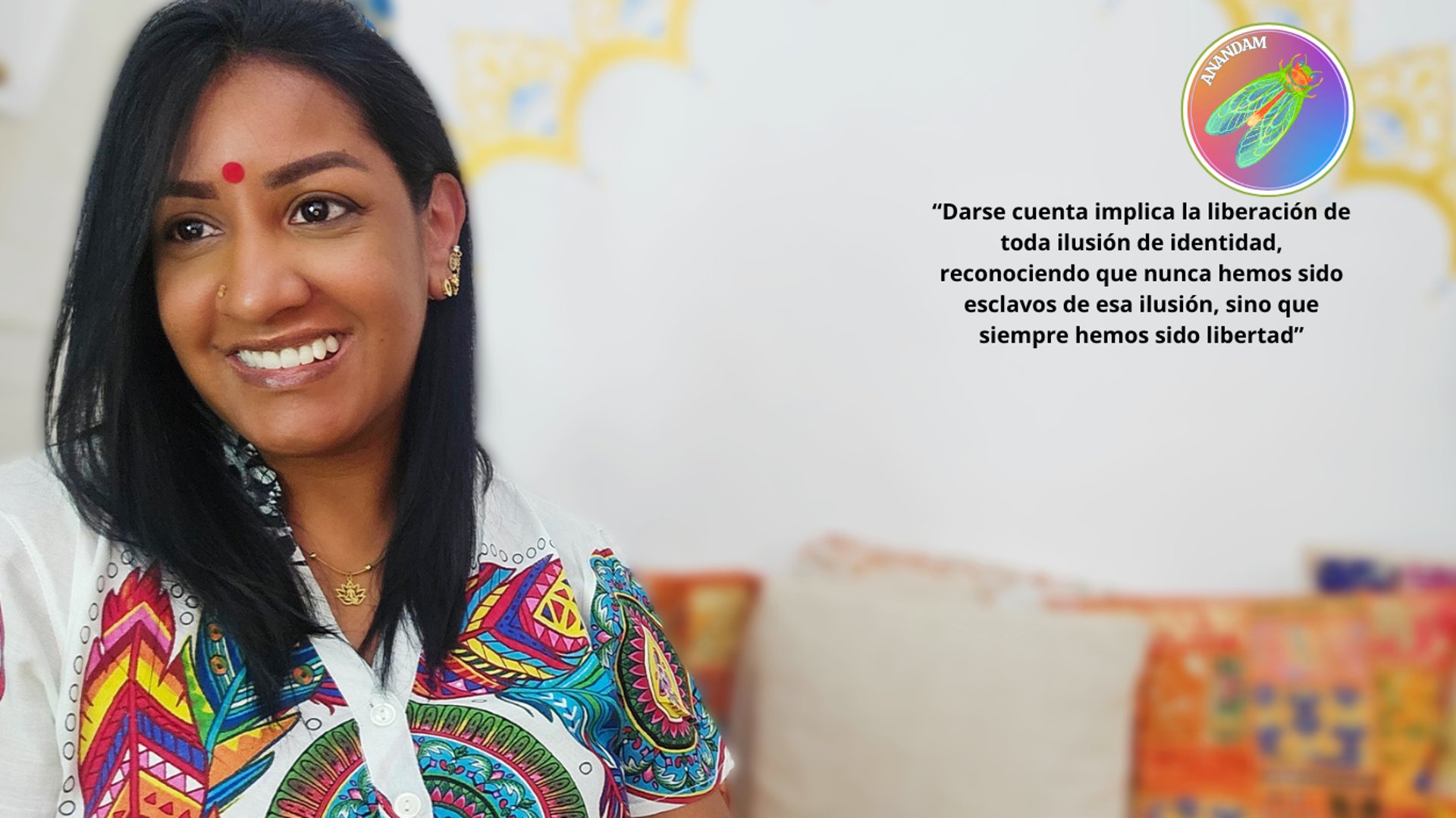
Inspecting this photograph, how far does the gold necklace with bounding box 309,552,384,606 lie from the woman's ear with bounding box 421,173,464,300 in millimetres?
247

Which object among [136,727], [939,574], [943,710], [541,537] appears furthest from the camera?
[939,574]

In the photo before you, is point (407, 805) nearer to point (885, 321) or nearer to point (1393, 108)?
point (885, 321)

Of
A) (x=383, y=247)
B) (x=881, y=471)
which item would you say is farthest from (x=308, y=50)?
(x=881, y=471)

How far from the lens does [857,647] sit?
6.18 ft

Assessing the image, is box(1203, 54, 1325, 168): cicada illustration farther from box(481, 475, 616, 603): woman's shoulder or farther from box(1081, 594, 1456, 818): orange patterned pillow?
box(481, 475, 616, 603): woman's shoulder

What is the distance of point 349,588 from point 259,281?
274 mm

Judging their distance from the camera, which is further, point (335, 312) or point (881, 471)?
point (881, 471)

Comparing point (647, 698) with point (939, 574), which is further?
point (939, 574)

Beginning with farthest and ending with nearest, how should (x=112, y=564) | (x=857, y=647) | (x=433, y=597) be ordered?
(x=857, y=647) → (x=433, y=597) → (x=112, y=564)

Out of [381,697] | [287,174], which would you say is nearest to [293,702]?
[381,697]

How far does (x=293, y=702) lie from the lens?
3.15 ft

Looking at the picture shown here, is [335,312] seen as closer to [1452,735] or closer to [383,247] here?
[383,247]

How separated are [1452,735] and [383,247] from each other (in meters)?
1.72

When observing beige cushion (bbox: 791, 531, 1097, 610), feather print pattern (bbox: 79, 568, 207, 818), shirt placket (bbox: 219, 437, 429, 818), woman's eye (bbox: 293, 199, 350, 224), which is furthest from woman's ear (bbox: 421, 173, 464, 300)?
beige cushion (bbox: 791, 531, 1097, 610)
